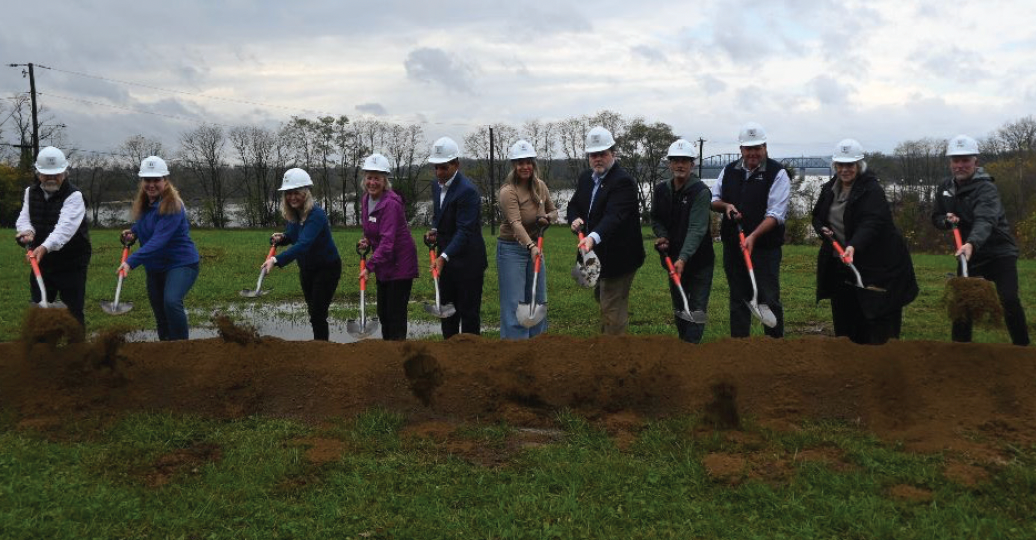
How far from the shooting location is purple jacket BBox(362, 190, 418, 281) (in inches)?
235

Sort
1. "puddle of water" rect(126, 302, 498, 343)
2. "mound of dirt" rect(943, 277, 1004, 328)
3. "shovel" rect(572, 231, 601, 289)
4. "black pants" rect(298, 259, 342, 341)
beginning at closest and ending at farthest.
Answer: "mound of dirt" rect(943, 277, 1004, 328)
"shovel" rect(572, 231, 601, 289)
"black pants" rect(298, 259, 342, 341)
"puddle of water" rect(126, 302, 498, 343)

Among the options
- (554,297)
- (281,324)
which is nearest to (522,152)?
(281,324)

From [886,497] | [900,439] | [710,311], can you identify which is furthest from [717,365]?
[710,311]

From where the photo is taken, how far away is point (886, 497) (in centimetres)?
348

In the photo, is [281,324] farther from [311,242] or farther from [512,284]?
[512,284]

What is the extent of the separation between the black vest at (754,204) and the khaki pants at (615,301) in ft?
2.63

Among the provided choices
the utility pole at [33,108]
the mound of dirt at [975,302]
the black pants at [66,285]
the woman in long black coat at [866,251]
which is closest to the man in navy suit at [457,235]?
the woman in long black coat at [866,251]

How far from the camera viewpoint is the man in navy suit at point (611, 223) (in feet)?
19.0

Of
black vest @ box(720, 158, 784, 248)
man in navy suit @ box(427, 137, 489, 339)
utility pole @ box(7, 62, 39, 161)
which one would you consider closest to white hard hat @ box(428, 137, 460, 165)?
man in navy suit @ box(427, 137, 489, 339)

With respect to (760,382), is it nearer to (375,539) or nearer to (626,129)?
(375,539)

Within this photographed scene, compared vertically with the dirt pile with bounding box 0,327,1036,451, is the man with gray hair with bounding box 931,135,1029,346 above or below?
above

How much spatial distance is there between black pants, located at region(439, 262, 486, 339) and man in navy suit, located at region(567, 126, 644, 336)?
92 centimetres

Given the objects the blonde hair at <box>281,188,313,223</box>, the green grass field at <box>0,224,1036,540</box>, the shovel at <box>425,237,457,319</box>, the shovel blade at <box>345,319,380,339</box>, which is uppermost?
the blonde hair at <box>281,188,313,223</box>

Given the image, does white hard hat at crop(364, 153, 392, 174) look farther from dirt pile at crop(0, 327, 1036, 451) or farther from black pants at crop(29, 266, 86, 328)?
black pants at crop(29, 266, 86, 328)
